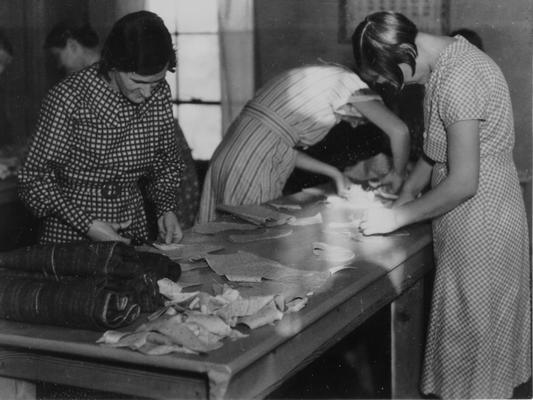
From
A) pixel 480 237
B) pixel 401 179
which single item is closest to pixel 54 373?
pixel 480 237

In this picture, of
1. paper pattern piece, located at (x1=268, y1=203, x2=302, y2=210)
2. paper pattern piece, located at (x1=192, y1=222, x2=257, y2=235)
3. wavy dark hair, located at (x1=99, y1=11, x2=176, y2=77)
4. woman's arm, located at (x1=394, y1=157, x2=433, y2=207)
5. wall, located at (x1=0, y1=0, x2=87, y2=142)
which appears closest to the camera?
wavy dark hair, located at (x1=99, y1=11, x2=176, y2=77)

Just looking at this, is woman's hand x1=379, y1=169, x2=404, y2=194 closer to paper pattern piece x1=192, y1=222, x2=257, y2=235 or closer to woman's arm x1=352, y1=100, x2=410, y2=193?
woman's arm x1=352, y1=100, x2=410, y2=193

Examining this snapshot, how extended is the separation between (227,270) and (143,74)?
0.64m

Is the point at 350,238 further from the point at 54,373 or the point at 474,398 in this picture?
the point at 54,373

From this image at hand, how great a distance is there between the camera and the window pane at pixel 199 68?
5.51 m

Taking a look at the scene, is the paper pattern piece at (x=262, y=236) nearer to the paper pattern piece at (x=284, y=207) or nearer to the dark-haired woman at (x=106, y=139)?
the dark-haired woman at (x=106, y=139)

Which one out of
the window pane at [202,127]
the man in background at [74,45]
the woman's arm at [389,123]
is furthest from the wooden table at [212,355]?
the window pane at [202,127]

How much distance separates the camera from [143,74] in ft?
7.98

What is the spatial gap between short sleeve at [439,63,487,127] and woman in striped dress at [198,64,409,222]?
909 millimetres

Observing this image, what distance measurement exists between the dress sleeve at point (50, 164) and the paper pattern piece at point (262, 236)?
1.65 ft

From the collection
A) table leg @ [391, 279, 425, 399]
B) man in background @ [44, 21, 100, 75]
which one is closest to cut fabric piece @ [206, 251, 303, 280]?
table leg @ [391, 279, 425, 399]

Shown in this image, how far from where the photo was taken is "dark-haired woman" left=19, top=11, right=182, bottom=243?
2428 millimetres

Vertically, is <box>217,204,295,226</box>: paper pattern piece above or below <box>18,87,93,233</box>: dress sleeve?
below

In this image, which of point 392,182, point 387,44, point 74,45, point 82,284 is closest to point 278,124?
point 392,182
